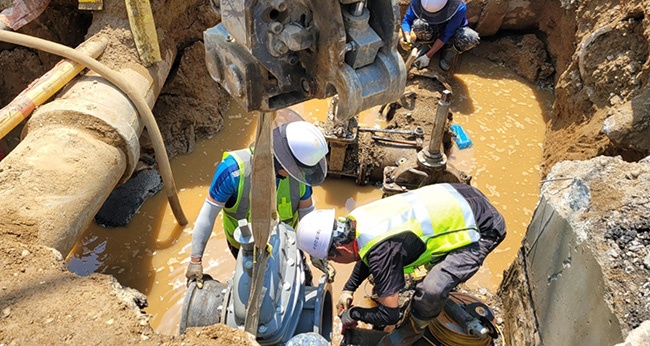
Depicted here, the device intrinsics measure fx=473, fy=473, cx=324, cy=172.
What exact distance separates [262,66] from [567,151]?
441 centimetres

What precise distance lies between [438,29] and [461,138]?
1535mm

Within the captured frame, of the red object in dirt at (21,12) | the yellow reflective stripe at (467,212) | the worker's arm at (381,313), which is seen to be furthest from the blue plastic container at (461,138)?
the red object in dirt at (21,12)

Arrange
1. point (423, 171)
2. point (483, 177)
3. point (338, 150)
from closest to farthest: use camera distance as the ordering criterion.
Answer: point (423, 171)
point (338, 150)
point (483, 177)

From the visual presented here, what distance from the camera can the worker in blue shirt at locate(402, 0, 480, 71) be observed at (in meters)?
5.77

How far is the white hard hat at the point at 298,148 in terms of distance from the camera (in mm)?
2656

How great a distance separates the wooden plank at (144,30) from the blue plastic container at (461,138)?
332 cm

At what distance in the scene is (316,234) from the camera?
2846 millimetres

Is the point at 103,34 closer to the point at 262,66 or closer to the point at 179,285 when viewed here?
the point at 179,285

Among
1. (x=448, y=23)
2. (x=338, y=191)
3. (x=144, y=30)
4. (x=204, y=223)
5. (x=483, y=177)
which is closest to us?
(x=204, y=223)

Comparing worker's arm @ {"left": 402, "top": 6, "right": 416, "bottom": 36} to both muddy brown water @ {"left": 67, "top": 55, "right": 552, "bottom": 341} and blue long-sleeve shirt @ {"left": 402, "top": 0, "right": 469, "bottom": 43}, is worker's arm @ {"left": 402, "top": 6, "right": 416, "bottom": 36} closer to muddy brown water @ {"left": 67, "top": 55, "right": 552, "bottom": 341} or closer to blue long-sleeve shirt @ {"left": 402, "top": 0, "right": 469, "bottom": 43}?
blue long-sleeve shirt @ {"left": 402, "top": 0, "right": 469, "bottom": 43}

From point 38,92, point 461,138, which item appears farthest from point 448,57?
point 38,92

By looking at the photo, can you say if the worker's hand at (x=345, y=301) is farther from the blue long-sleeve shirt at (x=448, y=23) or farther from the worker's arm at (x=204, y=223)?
the blue long-sleeve shirt at (x=448, y=23)

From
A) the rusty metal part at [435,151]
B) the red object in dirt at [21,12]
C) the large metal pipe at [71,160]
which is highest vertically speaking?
the red object in dirt at [21,12]

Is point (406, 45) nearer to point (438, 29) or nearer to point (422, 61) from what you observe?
point (422, 61)
